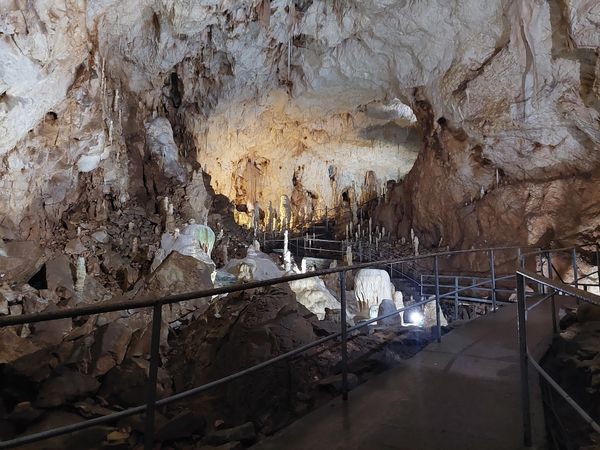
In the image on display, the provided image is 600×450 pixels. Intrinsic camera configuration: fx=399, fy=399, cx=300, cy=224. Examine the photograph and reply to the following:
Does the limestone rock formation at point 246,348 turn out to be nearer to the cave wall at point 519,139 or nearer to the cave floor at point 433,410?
the cave floor at point 433,410

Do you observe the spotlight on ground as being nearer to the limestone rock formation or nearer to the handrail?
the limestone rock formation

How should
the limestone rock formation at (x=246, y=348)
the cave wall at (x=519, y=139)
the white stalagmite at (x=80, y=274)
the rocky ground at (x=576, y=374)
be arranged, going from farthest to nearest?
the white stalagmite at (x=80, y=274), the cave wall at (x=519, y=139), the limestone rock formation at (x=246, y=348), the rocky ground at (x=576, y=374)

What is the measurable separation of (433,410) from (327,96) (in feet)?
50.8

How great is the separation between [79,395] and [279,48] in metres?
12.5

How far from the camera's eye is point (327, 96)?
1675cm

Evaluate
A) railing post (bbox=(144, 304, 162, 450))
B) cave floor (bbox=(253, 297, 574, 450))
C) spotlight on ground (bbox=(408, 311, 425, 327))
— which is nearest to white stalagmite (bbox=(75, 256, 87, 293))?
spotlight on ground (bbox=(408, 311, 425, 327))

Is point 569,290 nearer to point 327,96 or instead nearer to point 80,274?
point 80,274

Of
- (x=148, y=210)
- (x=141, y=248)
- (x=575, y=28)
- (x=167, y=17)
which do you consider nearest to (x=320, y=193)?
(x=148, y=210)

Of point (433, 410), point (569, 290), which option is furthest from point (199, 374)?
point (569, 290)

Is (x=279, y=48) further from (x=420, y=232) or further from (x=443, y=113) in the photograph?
(x=420, y=232)

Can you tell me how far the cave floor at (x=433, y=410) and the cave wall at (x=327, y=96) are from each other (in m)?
7.55

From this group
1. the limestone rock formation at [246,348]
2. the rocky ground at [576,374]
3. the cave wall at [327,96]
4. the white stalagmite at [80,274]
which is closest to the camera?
the rocky ground at [576,374]

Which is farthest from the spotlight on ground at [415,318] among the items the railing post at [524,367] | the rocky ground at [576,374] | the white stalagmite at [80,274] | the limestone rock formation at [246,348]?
the white stalagmite at [80,274]

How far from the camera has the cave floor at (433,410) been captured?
2348mm
